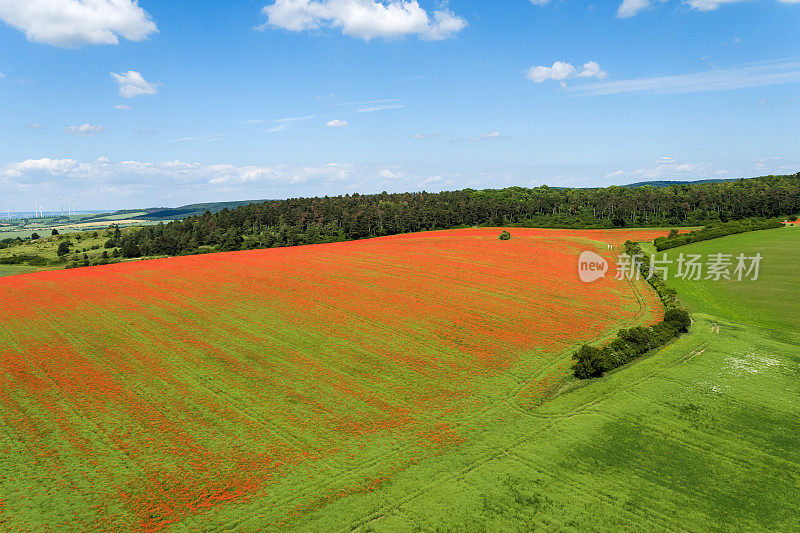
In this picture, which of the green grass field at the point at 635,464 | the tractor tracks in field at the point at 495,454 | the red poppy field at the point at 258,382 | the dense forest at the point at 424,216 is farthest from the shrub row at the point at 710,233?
the tractor tracks in field at the point at 495,454

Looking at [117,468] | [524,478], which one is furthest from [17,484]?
[524,478]

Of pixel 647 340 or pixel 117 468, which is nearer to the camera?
pixel 117 468

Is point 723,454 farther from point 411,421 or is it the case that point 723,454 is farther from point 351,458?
point 351,458

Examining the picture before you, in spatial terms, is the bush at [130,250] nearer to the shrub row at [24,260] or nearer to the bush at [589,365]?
the shrub row at [24,260]

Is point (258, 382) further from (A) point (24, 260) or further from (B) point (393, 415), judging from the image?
(A) point (24, 260)

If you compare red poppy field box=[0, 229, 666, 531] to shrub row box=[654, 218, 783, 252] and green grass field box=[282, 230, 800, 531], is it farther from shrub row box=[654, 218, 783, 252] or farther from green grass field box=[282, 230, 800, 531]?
shrub row box=[654, 218, 783, 252]
